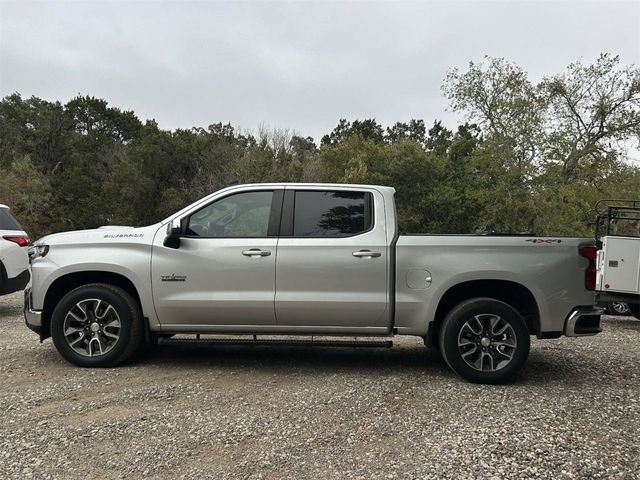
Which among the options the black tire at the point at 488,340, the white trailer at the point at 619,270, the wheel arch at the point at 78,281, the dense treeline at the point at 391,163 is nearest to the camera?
the black tire at the point at 488,340

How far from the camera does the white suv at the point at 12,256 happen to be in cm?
826

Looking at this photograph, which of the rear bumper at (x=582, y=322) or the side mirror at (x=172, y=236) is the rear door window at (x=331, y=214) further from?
the rear bumper at (x=582, y=322)

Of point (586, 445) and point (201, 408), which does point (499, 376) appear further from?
point (201, 408)

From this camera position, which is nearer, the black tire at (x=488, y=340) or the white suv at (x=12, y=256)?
the black tire at (x=488, y=340)

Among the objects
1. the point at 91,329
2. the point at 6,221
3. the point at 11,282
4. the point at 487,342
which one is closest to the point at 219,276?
the point at 91,329

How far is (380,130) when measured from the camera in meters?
60.5

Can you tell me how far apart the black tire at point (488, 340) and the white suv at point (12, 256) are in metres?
6.83

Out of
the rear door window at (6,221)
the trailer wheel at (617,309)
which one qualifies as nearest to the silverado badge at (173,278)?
the rear door window at (6,221)

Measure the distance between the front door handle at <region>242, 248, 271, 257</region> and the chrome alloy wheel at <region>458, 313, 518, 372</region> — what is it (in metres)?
1.99

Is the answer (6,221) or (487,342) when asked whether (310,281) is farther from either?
(6,221)

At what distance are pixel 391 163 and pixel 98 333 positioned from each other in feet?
96.2

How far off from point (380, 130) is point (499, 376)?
5742 centimetres

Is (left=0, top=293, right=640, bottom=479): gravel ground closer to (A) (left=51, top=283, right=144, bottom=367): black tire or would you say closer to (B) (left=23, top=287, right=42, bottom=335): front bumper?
(A) (left=51, top=283, right=144, bottom=367): black tire

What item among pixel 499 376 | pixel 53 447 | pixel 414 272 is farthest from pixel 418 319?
pixel 53 447
